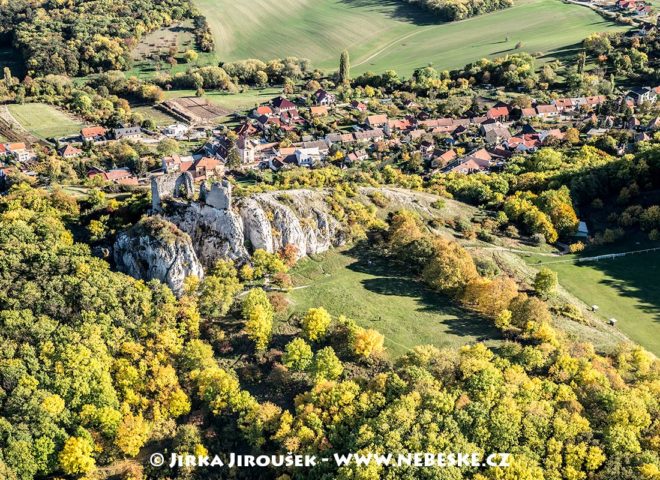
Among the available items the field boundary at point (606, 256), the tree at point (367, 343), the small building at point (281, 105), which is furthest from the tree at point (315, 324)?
the small building at point (281, 105)

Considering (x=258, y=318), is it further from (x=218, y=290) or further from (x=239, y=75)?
(x=239, y=75)

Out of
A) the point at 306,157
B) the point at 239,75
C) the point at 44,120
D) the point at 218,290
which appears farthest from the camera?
the point at 239,75

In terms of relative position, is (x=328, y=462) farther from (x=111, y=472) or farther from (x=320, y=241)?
(x=320, y=241)

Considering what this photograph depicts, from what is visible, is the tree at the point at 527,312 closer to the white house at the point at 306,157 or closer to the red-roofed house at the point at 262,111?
the white house at the point at 306,157

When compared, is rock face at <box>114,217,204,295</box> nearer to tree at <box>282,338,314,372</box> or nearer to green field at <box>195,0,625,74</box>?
tree at <box>282,338,314,372</box>

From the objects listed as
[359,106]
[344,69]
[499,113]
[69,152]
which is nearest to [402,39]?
[344,69]

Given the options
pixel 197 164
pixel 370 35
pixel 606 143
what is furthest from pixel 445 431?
pixel 370 35
